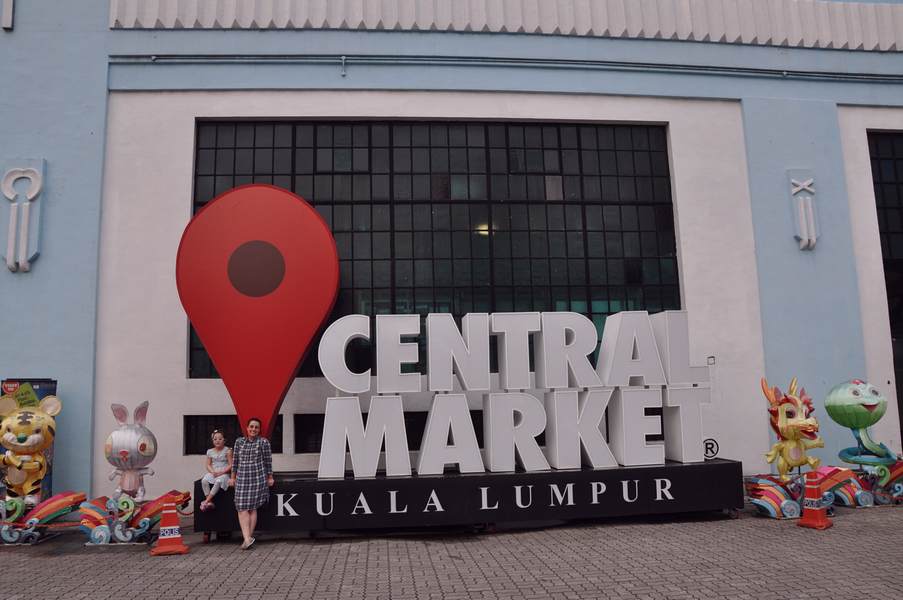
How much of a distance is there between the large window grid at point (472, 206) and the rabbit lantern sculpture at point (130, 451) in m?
3.80

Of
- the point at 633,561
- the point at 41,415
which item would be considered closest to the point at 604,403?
the point at 633,561

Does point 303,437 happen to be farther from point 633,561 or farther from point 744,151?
point 744,151

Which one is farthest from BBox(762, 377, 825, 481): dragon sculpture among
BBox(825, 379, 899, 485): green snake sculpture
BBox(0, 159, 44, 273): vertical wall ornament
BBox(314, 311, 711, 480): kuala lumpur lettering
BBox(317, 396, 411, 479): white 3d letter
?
→ BBox(0, 159, 44, 273): vertical wall ornament

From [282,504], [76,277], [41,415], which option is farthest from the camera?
[76,277]

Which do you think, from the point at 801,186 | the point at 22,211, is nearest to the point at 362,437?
the point at 22,211

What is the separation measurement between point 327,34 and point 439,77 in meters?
2.59

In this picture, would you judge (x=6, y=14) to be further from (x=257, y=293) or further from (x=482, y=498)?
(x=482, y=498)

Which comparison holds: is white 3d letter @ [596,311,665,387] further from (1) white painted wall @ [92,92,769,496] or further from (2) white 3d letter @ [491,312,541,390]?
(1) white painted wall @ [92,92,769,496]

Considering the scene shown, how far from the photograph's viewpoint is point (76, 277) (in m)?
12.4

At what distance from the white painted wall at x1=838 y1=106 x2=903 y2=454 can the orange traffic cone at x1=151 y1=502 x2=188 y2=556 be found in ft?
44.4

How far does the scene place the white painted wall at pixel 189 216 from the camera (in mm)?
12281

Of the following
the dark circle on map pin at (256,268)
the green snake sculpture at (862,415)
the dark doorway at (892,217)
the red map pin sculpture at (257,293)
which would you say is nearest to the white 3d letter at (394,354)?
the red map pin sculpture at (257,293)

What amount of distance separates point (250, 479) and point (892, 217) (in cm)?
1541

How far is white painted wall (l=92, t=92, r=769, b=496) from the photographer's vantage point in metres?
12.3
